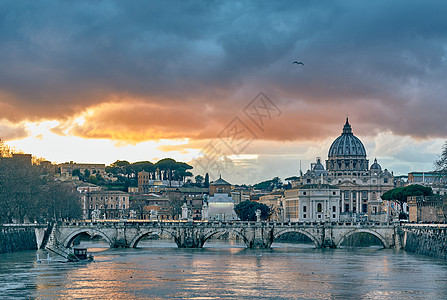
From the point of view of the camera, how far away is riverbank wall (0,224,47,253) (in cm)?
9481

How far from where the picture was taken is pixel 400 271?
76.4m

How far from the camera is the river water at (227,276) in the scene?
203 feet

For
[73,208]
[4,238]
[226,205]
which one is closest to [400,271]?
[4,238]

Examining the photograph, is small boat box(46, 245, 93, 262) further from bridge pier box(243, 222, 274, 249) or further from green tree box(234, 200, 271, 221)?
green tree box(234, 200, 271, 221)

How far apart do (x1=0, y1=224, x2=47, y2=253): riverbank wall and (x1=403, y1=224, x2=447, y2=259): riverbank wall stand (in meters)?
41.1

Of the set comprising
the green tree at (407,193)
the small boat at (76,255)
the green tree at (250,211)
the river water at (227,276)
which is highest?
the green tree at (407,193)

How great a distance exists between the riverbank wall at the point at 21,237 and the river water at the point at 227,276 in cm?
195

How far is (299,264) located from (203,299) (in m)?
26.8

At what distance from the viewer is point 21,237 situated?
98.8 metres

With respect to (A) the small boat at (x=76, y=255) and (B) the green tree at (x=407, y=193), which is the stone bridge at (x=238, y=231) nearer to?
(A) the small boat at (x=76, y=255)

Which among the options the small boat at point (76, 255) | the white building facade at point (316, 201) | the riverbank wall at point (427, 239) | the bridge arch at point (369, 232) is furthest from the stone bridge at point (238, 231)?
the white building facade at point (316, 201)

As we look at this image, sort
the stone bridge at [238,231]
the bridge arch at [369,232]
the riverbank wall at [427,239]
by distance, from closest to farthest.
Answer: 1. the riverbank wall at [427,239]
2. the bridge arch at [369,232]
3. the stone bridge at [238,231]

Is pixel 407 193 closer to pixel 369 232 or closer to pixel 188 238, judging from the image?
pixel 369 232

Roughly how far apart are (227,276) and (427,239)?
28109mm
